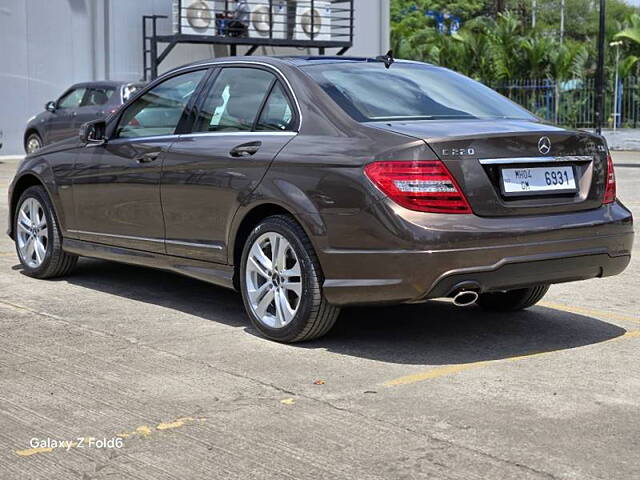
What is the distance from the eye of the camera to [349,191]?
571 centimetres

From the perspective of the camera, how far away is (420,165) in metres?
5.56

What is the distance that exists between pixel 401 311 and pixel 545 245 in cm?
159

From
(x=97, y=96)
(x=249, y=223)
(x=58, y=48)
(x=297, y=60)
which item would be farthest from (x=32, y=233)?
(x=58, y=48)

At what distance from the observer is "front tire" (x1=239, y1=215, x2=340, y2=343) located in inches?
234

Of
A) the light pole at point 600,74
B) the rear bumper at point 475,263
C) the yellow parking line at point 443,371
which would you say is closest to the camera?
the yellow parking line at point 443,371

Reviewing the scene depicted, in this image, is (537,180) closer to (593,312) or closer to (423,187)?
(423,187)

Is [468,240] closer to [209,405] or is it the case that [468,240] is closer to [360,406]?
[360,406]

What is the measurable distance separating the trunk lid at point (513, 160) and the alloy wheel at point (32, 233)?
335cm

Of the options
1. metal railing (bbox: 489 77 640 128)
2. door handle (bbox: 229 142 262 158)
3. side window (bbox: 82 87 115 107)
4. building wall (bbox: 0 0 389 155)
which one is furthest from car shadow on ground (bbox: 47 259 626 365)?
metal railing (bbox: 489 77 640 128)

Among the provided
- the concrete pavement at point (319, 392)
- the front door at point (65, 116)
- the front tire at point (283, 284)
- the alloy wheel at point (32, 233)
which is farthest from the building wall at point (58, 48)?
the front tire at point (283, 284)

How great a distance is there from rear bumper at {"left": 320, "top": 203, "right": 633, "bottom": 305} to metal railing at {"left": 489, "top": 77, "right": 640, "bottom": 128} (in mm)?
28591

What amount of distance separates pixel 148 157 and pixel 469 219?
94.9 inches

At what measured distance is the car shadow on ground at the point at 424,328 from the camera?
19.8 feet

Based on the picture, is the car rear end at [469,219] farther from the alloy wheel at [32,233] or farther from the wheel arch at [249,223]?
the alloy wheel at [32,233]
